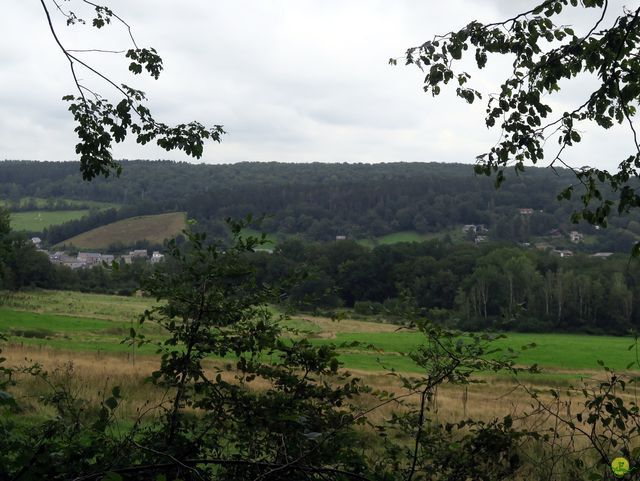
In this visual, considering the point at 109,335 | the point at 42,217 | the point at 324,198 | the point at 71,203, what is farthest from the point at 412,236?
the point at 109,335

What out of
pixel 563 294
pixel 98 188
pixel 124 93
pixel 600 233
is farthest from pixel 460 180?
pixel 124 93

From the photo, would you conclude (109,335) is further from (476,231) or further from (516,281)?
Answer: (476,231)

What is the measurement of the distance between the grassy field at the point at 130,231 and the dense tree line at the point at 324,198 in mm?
3455

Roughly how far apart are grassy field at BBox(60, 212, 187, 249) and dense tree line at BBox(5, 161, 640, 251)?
345 cm

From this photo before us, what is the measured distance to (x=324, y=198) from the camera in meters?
145

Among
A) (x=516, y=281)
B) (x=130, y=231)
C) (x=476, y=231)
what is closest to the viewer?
(x=516, y=281)

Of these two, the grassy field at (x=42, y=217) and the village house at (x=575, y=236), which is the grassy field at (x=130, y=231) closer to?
the grassy field at (x=42, y=217)

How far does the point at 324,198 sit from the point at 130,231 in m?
44.7

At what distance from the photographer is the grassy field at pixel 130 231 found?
396 ft

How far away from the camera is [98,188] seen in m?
160

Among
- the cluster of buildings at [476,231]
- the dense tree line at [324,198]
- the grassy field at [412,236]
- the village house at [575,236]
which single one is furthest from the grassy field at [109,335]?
the village house at [575,236]

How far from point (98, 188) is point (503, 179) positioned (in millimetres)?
167272

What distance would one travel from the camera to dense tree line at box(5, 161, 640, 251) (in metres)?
128

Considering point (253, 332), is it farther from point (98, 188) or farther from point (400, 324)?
point (98, 188)
